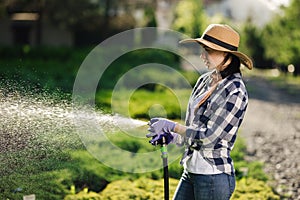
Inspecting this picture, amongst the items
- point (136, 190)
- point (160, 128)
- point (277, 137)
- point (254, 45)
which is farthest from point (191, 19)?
point (160, 128)

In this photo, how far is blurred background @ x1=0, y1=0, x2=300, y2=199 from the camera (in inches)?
169

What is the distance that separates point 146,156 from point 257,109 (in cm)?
739

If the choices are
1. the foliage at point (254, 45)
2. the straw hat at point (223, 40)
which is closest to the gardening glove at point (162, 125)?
the straw hat at point (223, 40)

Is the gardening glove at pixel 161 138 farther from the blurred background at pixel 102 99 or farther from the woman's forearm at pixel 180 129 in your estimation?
the blurred background at pixel 102 99

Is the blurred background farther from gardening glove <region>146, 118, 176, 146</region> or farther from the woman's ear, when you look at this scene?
the woman's ear

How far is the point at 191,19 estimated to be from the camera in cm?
3297

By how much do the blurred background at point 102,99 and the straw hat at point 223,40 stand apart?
1345 mm

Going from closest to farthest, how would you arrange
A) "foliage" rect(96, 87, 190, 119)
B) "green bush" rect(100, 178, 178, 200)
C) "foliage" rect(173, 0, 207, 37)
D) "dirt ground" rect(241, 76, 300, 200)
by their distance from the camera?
"green bush" rect(100, 178, 178, 200)
"dirt ground" rect(241, 76, 300, 200)
"foliage" rect(96, 87, 190, 119)
"foliage" rect(173, 0, 207, 37)

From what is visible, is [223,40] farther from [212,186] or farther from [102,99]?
[102,99]

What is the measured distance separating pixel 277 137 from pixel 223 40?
6845 mm

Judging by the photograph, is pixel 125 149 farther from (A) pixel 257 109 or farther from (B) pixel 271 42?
(B) pixel 271 42

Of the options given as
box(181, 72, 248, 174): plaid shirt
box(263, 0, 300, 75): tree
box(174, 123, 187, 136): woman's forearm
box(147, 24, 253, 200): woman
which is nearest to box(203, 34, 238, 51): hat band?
box(147, 24, 253, 200): woman

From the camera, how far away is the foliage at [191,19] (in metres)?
32.4

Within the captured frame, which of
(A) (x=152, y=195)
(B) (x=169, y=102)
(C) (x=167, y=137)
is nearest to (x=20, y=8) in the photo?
(B) (x=169, y=102)
